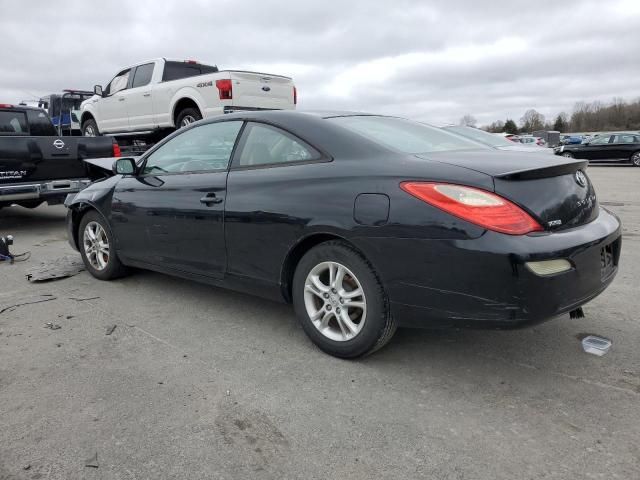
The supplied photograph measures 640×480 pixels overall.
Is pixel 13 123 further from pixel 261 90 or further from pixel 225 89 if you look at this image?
pixel 261 90

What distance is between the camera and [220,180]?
3744mm

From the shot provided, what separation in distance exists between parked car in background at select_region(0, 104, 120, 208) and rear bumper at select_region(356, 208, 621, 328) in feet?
20.9

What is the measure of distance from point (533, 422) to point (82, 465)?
204 centimetres

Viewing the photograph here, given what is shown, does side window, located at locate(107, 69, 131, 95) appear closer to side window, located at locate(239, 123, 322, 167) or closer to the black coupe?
the black coupe

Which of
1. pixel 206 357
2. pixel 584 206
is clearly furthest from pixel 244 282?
pixel 584 206

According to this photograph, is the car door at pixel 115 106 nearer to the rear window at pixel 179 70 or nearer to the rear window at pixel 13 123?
the rear window at pixel 179 70

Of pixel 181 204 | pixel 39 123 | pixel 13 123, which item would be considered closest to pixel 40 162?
pixel 13 123

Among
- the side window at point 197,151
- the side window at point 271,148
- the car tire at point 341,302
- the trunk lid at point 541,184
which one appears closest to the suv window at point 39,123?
the side window at point 197,151

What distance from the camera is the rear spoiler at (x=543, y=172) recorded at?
267cm

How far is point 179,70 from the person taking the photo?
36.2 feet

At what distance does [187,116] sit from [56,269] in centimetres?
558

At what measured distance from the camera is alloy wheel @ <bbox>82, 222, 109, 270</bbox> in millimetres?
4945

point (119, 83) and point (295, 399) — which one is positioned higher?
point (119, 83)

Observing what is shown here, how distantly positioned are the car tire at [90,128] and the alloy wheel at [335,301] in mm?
A: 11522
